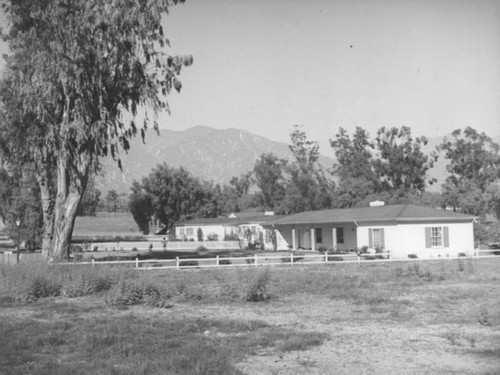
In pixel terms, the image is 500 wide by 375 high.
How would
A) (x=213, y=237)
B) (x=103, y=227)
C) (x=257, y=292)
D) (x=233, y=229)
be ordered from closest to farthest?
(x=257, y=292) < (x=233, y=229) < (x=213, y=237) < (x=103, y=227)

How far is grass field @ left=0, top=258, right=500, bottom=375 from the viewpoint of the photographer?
355 inches

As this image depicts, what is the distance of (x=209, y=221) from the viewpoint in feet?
213

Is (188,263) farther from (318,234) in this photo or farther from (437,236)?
(437,236)

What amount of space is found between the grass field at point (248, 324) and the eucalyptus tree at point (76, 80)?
29.8 ft

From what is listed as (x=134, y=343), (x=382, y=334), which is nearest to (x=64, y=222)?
(x=134, y=343)

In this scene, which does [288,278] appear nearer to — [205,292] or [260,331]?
[205,292]

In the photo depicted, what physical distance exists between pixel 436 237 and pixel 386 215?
3.11m

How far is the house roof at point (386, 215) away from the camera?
113 feet

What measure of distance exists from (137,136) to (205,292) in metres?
14.1

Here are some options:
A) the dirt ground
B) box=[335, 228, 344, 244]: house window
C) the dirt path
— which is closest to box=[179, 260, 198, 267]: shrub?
box=[335, 228, 344, 244]: house window

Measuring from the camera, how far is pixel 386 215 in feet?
116

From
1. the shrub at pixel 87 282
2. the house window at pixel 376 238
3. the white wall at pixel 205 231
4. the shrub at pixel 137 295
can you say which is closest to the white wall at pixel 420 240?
the house window at pixel 376 238

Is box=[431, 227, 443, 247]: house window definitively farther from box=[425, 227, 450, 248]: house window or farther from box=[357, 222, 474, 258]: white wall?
box=[357, 222, 474, 258]: white wall

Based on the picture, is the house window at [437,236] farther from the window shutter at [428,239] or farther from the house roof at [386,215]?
the house roof at [386,215]
